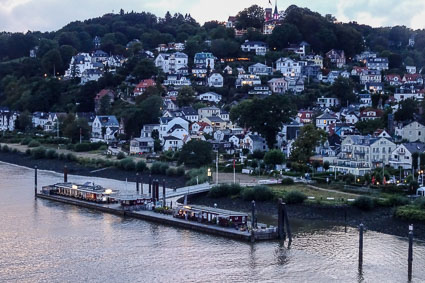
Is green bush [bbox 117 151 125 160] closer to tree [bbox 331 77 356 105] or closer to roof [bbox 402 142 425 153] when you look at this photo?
roof [bbox 402 142 425 153]

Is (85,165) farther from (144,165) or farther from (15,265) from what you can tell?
(15,265)

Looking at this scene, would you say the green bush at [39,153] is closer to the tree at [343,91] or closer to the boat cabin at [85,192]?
the boat cabin at [85,192]

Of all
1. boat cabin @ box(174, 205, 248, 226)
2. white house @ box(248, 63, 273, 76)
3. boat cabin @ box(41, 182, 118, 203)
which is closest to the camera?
boat cabin @ box(174, 205, 248, 226)

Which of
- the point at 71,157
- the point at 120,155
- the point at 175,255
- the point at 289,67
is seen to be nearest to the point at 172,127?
the point at 120,155

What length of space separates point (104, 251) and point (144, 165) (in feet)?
55.1

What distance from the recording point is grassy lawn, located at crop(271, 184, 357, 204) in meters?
28.5

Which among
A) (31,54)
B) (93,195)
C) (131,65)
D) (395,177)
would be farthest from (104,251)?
(31,54)

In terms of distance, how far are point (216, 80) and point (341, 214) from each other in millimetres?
35784

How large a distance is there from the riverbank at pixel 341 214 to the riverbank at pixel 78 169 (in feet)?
21.2

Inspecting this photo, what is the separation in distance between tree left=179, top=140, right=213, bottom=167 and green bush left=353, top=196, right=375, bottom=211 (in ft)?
42.9

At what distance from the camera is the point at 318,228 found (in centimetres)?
2597

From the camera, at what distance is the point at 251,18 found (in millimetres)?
78188

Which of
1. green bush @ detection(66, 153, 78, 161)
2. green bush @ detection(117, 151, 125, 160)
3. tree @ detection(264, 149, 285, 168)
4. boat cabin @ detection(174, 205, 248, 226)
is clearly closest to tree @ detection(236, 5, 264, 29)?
green bush @ detection(66, 153, 78, 161)

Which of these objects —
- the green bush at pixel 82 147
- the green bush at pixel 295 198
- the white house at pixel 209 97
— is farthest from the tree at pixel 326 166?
the white house at pixel 209 97
